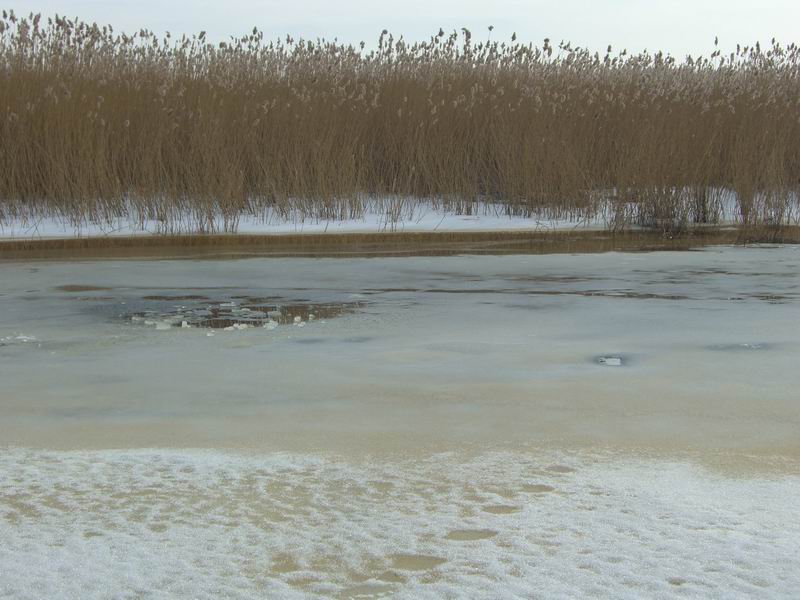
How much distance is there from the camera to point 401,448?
2.06 meters

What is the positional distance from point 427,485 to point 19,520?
64 cm

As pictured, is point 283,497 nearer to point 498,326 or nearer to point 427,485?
point 427,485

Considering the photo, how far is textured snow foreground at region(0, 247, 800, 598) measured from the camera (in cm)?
147

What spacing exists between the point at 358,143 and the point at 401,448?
6.45 meters

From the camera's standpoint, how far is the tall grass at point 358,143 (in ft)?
24.4

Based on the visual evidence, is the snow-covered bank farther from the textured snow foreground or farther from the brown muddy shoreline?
the textured snow foreground

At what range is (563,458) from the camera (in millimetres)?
1985

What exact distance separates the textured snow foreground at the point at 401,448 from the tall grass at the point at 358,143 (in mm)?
3526

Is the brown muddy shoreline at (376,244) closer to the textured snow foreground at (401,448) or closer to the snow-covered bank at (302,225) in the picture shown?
the snow-covered bank at (302,225)

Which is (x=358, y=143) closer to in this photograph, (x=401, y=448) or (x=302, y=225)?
A: (x=302, y=225)

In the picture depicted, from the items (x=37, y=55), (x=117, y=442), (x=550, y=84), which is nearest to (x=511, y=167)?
(x=550, y=84)

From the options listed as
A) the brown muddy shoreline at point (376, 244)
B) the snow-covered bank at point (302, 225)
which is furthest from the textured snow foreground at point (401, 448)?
the snow-covered bank at point (302, 225)

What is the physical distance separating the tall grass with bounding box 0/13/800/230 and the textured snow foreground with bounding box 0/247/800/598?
353 centimetres

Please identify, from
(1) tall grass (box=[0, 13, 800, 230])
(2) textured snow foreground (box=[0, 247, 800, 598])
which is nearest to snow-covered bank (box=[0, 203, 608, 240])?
(1) tall grass (box=[0, 13, 800, 230])
